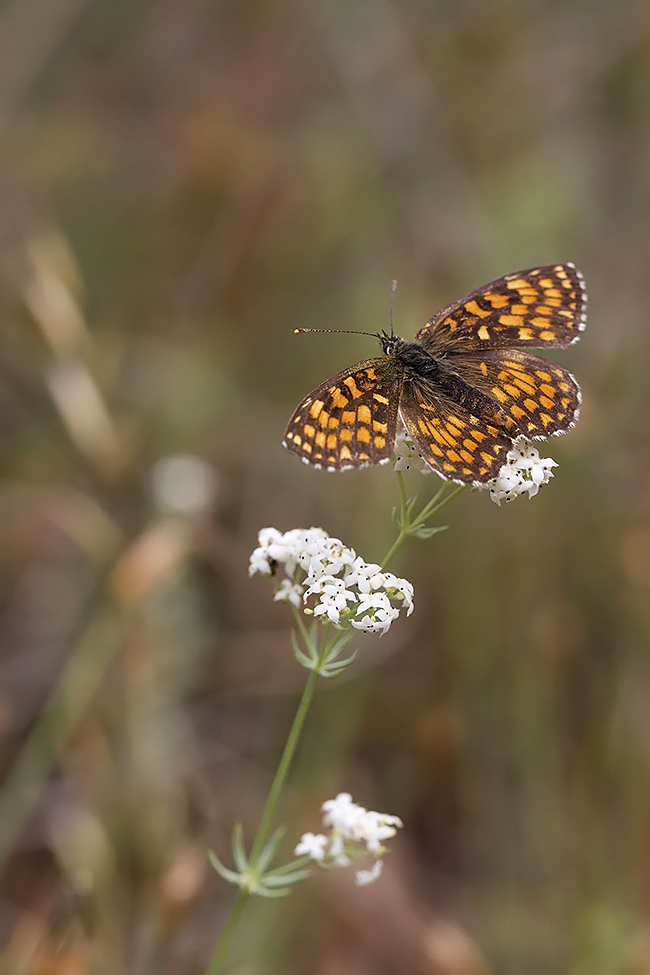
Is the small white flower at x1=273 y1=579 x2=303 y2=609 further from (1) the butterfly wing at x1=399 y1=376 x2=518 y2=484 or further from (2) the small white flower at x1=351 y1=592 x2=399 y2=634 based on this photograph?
(1) the butterfly wing at x1=399 y1=376 x2=518 y2=484

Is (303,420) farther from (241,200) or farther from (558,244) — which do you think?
(241,200)

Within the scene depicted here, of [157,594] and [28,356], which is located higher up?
[28,356]

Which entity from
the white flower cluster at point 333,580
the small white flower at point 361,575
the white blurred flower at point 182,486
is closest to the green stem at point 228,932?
the white flower cluster at point 333,580

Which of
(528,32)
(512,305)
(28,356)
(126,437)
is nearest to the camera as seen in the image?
(512,305)

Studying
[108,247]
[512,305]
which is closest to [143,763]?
[512,305]

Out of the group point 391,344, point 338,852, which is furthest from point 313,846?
point 391,344

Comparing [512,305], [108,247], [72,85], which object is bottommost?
[512,305]

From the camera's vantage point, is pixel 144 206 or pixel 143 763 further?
pixel 144 206

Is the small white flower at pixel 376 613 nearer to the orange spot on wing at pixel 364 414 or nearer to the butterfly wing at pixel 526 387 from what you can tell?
the orange spot on wing at pixel 364 414
